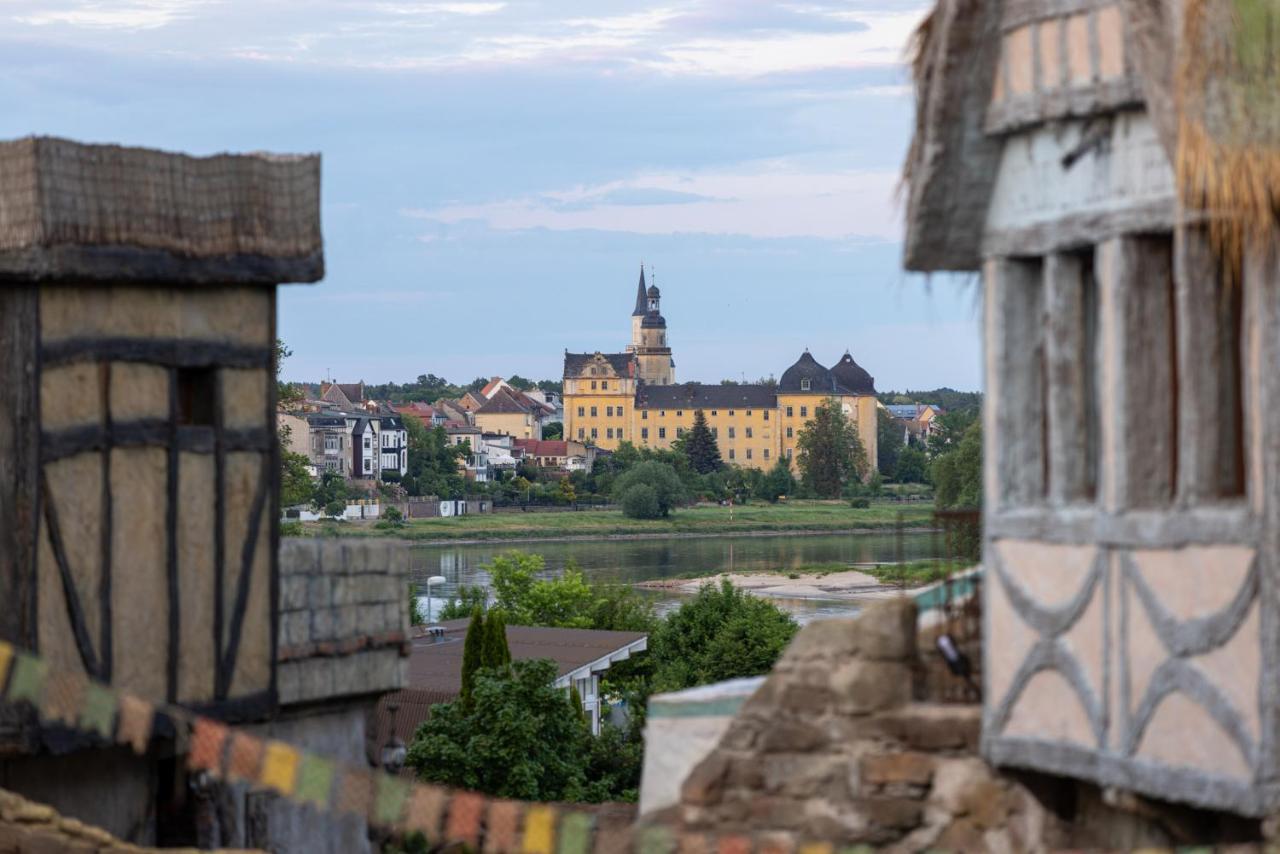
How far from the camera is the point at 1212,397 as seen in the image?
7445 mm

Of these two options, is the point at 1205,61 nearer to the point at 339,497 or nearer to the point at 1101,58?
the point at 1101,58

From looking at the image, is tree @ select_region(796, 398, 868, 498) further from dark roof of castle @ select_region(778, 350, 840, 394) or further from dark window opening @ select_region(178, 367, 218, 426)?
dark window opening @ select_region(178, 367, 218, 426)

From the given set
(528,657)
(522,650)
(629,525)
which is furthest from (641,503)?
(528,657)

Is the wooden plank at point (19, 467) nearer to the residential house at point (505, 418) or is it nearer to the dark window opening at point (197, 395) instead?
the dark window opening at point (197, 395)

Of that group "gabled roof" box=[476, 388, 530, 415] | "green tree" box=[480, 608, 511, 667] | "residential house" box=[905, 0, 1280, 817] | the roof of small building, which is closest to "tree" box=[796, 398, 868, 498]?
"gabled roof" box=[476, 388, 530, 415]

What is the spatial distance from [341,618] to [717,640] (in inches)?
1057

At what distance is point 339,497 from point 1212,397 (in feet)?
338

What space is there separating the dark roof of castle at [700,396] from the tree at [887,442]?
10.4m

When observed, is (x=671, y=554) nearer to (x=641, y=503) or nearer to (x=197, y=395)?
(x=641, y=503)

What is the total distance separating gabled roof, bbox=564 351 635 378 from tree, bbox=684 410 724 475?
1998cm

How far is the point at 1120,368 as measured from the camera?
7699 mm

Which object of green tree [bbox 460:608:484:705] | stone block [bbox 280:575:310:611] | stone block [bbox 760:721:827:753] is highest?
stone block [bbox 280:575:310:611]

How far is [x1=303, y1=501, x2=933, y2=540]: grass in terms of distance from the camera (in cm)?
12025

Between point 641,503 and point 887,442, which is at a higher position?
point 887,442
